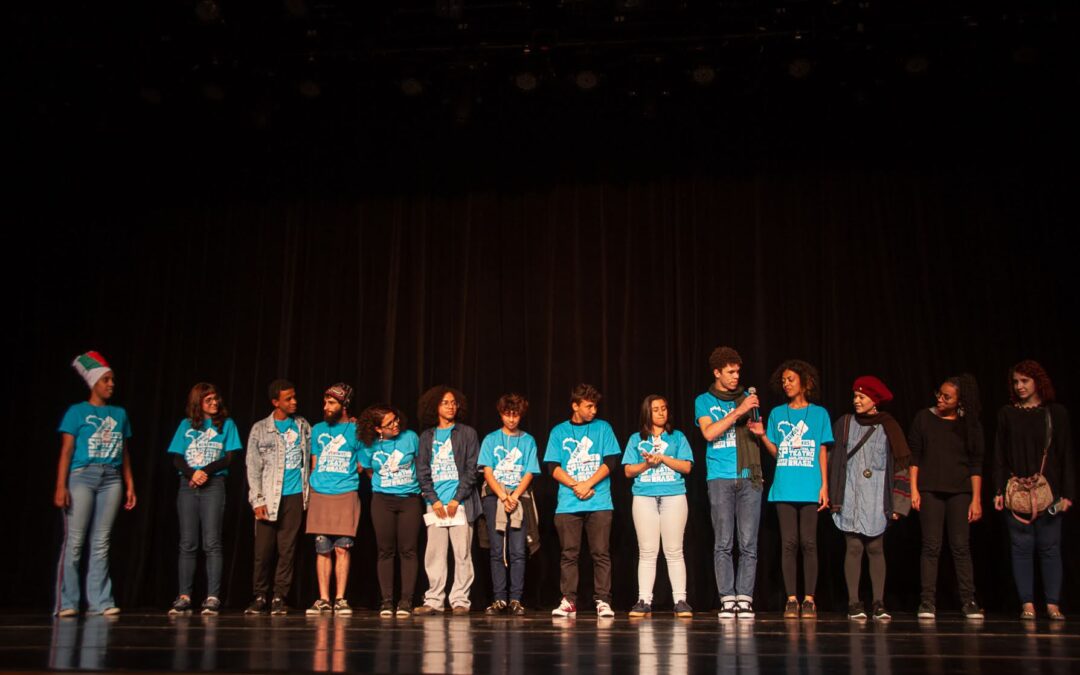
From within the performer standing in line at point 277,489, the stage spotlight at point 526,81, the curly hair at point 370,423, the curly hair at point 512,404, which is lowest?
the performer standing in line at point 277,489

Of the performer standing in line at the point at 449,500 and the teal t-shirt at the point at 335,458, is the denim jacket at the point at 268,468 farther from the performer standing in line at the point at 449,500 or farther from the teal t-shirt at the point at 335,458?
the performer standing in line at the point at 449,500

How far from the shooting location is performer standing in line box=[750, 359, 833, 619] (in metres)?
6.48

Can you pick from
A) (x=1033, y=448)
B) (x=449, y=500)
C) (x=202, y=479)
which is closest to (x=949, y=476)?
(x=1033, y=448)

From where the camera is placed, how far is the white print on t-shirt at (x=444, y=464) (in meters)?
→ 7.04

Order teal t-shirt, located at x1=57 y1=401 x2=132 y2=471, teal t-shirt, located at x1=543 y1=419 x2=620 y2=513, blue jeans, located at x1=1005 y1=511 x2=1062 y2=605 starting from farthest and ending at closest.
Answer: teal t-shirt, located at x1=57 y1=401 x2=132 y2=471
teal t-shirt, located at x1=543 y1=419 x2=620 y2=513
blue jeans, located at x1=1005 y1=511 x2=1062 y2=605

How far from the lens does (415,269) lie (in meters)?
8.19

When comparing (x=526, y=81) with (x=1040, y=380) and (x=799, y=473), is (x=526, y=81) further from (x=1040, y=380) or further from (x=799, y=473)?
(x=1040, y=380)

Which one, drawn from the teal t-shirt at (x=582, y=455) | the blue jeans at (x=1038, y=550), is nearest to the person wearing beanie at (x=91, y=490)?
the teal t-shirt at (x=582, y=455)

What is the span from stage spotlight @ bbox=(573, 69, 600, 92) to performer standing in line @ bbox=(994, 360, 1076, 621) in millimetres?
3376

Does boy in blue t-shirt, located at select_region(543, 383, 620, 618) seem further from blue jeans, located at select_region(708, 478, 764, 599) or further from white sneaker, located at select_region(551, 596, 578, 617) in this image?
blue jeans, located at select_region(708, 478, 764, 599)

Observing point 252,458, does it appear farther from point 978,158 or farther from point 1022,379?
point 978,158

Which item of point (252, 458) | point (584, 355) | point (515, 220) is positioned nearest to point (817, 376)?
point (584, 355)

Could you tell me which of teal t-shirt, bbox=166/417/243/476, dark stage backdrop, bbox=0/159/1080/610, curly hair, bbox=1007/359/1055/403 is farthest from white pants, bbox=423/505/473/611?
curly hair, bbox=1007/359/1055/403

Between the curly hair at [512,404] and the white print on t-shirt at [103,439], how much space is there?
2721 mm
